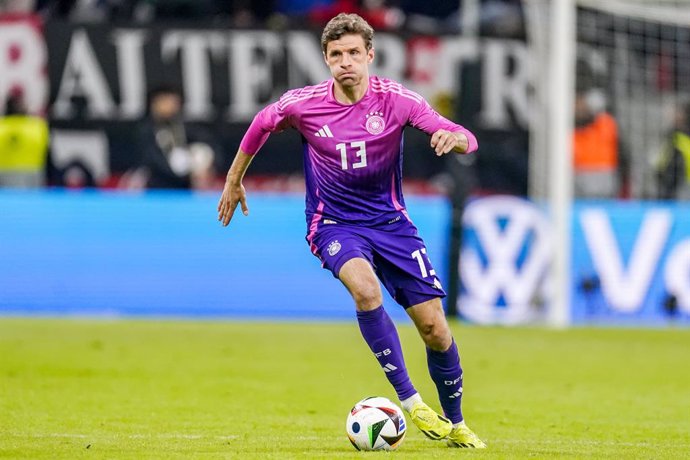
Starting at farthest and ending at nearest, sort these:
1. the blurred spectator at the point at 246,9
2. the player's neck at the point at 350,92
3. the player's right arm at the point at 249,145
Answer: the blurred spectator at the point at 246,9 → the player's right arm at the point at 249,145 → the player's neck at the point at 350,92

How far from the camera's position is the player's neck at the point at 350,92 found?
8223 millimetres

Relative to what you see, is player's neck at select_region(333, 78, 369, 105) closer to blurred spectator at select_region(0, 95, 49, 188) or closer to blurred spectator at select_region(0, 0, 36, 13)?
blurred spectator at select_region(0, 95, 49, 188)

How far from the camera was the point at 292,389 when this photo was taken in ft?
37.2

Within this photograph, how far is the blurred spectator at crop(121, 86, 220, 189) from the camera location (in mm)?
20047

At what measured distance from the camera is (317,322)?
17953mm

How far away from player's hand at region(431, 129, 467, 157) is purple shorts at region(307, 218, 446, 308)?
0.73 metres

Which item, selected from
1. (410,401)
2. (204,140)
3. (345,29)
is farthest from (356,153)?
(204,140)

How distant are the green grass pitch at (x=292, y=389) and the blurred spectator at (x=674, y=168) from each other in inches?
101

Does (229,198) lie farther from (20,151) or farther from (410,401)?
(20,151)

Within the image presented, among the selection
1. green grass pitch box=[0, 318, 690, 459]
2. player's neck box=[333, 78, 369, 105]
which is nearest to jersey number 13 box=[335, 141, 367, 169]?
player's neck box=[333, 78, 369, 105]

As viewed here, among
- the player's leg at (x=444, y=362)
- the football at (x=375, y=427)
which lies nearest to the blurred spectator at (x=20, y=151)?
the player's leg at (x=444, y=362)

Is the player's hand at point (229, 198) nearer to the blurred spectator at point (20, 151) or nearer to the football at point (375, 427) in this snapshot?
the football at point (375, 427)

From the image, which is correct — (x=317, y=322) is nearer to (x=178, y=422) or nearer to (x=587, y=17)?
(x=587, y=17)

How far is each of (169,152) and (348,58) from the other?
491 inches
